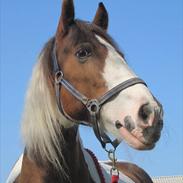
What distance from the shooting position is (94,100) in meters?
4.08

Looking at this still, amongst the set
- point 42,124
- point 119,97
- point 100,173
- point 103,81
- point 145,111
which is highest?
point 103,81

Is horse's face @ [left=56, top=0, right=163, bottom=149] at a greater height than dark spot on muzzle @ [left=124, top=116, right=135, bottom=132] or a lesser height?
greater

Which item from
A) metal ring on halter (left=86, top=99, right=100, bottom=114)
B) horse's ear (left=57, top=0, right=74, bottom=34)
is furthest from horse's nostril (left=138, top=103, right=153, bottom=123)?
horse's ear (left=57, top=0, right=74, bottom=34)

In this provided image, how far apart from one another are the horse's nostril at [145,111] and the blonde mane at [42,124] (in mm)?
924

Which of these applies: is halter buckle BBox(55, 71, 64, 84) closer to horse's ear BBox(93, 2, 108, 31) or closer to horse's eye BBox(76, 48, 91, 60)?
horse's eye BBox(76, 48, 91, 60)

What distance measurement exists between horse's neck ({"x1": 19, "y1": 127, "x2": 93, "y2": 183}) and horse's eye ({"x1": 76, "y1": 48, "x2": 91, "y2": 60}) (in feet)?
2.33

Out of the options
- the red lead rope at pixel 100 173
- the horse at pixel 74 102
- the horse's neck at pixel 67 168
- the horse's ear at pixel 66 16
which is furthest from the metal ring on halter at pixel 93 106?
the red lead rope at pixel 100 173

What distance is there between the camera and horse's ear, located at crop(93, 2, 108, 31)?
493 cm

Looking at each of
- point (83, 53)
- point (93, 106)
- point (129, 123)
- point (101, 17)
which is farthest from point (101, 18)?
point (129, 123)

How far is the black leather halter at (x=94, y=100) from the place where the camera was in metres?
3.91

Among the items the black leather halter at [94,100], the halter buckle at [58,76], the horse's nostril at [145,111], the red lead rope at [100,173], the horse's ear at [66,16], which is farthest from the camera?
the red lead rope at [100,173]

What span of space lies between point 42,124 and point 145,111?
1.10 meters

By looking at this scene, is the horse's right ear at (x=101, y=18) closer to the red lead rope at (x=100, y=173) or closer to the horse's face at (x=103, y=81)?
the horse's face at (x=103, y=81)

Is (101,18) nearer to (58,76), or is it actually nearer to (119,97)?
(58,76)
